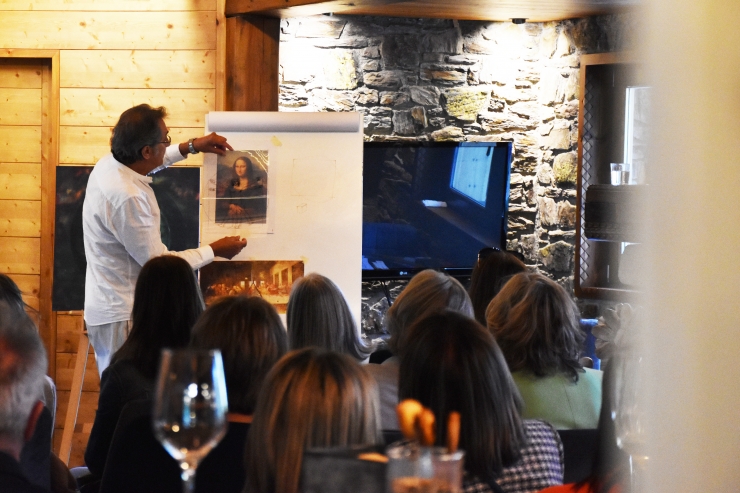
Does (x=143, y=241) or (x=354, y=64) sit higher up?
(x=354, y=64)

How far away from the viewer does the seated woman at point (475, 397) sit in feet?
5.27

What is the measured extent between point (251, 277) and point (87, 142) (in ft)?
5.50

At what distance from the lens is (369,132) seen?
5.76 meters

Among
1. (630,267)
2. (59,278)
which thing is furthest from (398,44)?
(630,267)

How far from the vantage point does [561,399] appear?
8.03 ft

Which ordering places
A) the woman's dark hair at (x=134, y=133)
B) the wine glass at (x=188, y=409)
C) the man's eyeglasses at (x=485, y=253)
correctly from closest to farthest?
the wine glass at (x=188, y=409) → the man's eyeglasses at (x=485, y=253) → the woman's dark hair at (x=134, y=133)

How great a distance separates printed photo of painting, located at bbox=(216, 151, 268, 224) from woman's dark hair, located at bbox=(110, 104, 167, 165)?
397mm

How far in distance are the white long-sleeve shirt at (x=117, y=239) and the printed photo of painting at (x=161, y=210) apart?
1209 mm

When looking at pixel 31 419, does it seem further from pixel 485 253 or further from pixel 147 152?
pixel 485 253

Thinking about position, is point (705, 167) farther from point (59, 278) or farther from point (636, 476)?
point (59, 278)

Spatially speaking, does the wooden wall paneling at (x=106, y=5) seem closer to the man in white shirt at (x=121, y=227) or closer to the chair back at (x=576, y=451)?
the man in white shirt at (x=121, y=227)

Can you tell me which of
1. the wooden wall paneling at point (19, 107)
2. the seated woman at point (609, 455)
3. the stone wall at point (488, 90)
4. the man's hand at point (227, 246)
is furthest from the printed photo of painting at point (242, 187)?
the seated woman at point (609, 455)

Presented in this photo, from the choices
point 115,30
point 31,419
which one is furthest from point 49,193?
point 31,419

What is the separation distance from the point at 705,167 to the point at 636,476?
26 centimetres
